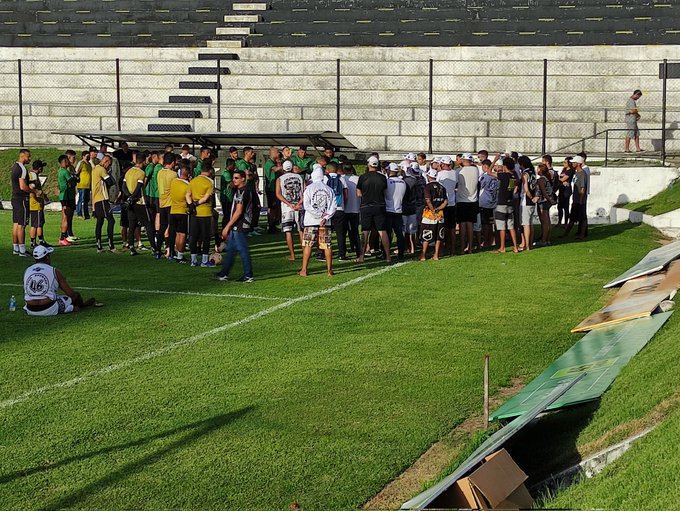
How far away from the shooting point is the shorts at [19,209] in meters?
18.8

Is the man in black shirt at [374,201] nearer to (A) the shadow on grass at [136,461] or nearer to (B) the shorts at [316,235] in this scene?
(B) the shorts at [316,235]

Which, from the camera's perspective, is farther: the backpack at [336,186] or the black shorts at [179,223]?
the black shorts at [179,223]

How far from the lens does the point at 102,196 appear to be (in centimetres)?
1970

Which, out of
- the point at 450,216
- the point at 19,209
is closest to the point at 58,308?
the point at 19,209

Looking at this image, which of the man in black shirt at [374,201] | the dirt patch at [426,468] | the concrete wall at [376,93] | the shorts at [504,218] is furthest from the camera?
the concrete wall at [376,93]

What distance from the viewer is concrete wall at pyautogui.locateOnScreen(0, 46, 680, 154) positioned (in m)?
30.2

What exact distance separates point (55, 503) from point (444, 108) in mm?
25352

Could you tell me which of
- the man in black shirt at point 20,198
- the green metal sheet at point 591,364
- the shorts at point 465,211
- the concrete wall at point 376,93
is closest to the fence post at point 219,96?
the concrete wall at point 376,93

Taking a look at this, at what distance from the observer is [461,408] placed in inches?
360

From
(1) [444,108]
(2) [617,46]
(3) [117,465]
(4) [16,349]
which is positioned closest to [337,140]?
(1) [444,108]

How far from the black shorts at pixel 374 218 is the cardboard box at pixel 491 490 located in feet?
37.8

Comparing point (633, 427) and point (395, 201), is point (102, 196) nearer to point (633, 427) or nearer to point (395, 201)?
point (395, 201)

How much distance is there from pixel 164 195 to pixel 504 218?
6.12 m

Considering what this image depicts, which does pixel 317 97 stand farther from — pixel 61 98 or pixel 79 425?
pixel 79 425
